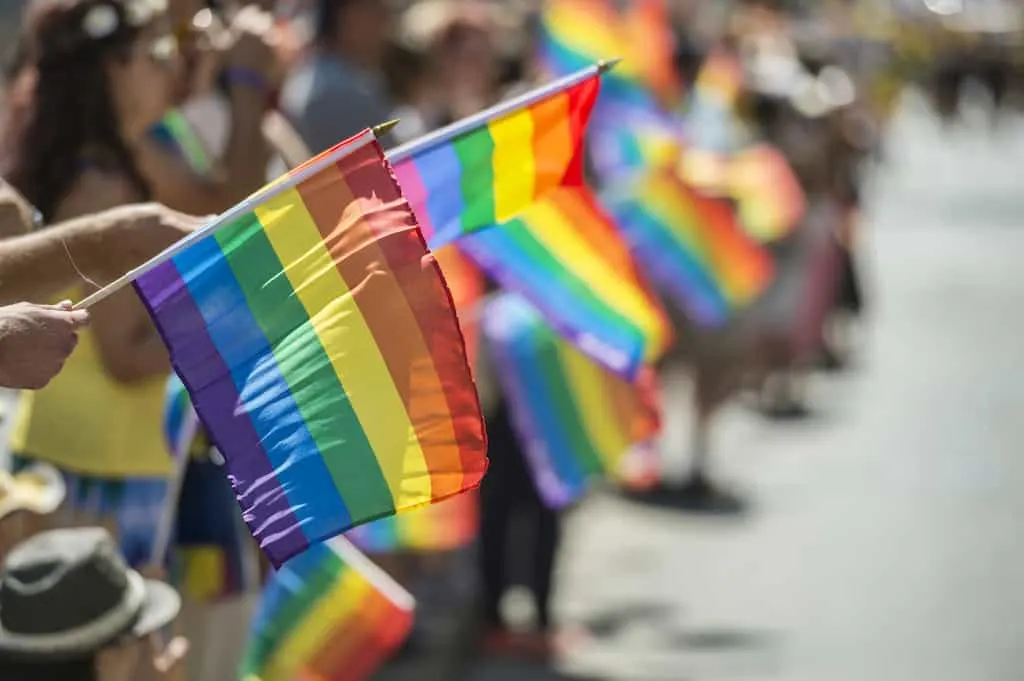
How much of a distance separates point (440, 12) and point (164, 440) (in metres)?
3.58

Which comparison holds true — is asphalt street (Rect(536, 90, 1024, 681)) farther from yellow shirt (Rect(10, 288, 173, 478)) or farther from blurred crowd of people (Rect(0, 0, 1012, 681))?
yellow shirt (Rect(10, 288, 173, 478))

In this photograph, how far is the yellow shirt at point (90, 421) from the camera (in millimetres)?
3713

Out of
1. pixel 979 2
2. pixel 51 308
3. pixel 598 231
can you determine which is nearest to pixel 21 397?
pixel 51 308

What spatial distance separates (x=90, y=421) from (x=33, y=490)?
0.18m

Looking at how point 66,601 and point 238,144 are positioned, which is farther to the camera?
point 238,144

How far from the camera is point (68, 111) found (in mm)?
3646

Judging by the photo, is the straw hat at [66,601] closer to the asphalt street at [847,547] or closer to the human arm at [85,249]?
the human arm at [85,249]

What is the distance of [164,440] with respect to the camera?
149 inches

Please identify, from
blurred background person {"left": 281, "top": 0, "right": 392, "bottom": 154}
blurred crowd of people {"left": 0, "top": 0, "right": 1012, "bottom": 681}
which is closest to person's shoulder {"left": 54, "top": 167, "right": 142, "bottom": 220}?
blurred crowd of people {"left": 0, "top": 0, "right": 1012, "bottom": 681}

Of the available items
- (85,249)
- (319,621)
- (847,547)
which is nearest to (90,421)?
(319,621)

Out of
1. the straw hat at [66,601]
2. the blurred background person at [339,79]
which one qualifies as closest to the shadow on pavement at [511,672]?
the blurred background person at [339,79]

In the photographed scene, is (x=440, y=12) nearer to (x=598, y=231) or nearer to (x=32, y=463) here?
(x=598, y=231)

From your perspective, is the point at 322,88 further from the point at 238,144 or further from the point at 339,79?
the point at 238,144

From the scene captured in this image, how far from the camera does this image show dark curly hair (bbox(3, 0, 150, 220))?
364 cm
